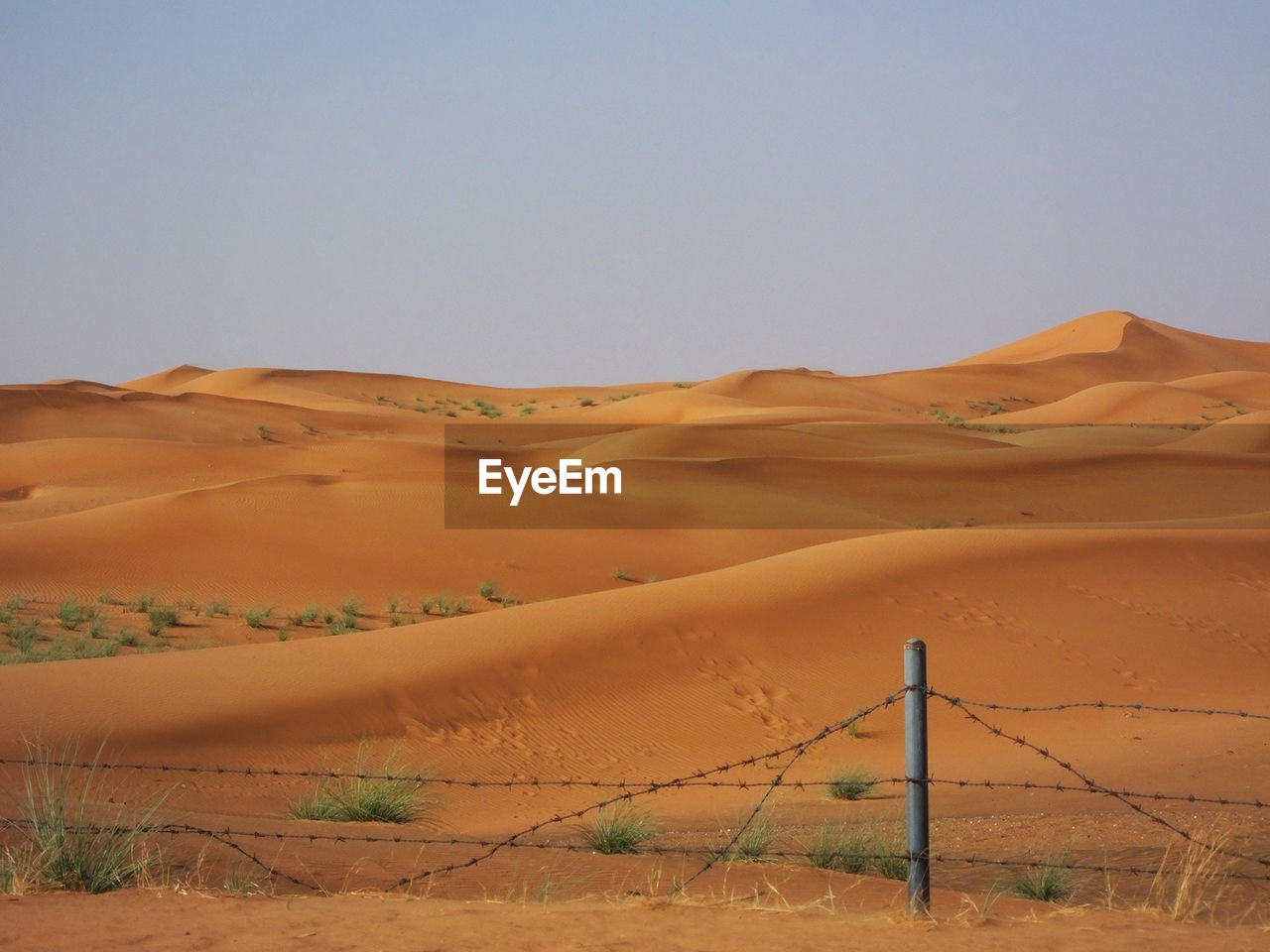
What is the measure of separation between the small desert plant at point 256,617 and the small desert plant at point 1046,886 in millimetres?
14367

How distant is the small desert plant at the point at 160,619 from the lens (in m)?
18.4

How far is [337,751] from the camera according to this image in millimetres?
11727

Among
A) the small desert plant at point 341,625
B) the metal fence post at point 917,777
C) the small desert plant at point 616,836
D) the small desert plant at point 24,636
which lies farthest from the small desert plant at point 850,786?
the small desert plant at point 24,636

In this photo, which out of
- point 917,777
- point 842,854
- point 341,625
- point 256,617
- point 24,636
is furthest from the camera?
point 256,617

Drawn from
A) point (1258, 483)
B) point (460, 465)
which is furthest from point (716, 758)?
point (1258, 483)

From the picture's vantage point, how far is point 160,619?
1873cm

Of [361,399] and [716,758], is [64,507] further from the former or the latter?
[361,399]

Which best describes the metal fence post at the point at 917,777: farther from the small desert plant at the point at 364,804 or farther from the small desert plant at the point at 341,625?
the small desert plant at the point at 341,625

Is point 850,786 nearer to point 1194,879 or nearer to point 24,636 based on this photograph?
point 1194,879

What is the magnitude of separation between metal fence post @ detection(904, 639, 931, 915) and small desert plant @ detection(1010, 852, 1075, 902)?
1.28m

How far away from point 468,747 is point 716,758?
7.64 feet

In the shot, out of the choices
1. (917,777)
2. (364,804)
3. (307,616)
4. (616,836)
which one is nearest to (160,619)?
(307,616)

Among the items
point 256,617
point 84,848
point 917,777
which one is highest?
point 917,777

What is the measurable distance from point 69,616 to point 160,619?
1.25 meters
